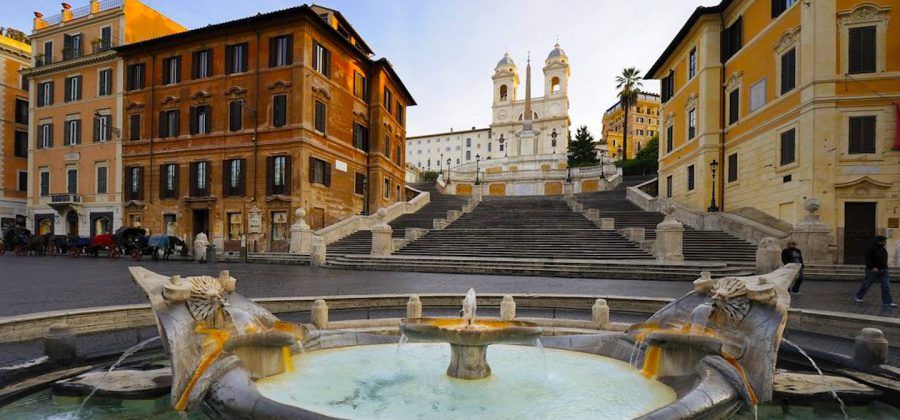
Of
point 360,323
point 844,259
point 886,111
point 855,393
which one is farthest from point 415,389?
point 886,111

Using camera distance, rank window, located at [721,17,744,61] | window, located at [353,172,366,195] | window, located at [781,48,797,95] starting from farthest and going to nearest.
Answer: window, located at [353,172,366,195]
window, located at [721,17,744,61]
window, located at [781,48,797,95]

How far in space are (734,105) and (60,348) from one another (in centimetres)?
2870

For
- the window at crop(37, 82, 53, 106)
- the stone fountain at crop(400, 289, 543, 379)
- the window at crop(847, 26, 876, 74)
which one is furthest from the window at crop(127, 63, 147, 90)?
the window at crop(847, 26, 876, 74)

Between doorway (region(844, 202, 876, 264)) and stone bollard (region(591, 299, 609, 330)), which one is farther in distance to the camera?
doorway (region(844, 202, 876, 264))

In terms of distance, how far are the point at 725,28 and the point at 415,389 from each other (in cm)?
2892

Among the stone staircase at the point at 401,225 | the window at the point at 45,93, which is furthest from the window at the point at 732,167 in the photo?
the window at the point at 45,93

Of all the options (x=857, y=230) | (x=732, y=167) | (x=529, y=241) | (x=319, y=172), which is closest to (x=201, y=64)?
(x=319, y=172)

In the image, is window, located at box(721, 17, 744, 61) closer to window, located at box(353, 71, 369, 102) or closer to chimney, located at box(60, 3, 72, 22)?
window, located at box(353, 71, 369, 102)

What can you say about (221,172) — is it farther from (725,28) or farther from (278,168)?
(725,28)

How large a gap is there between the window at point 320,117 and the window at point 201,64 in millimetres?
7838

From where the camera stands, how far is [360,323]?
7.38 m

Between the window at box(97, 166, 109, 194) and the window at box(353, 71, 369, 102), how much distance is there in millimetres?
19256

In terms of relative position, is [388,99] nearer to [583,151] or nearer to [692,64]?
[692,64]

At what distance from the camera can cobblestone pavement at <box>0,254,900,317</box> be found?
9.18 meters
